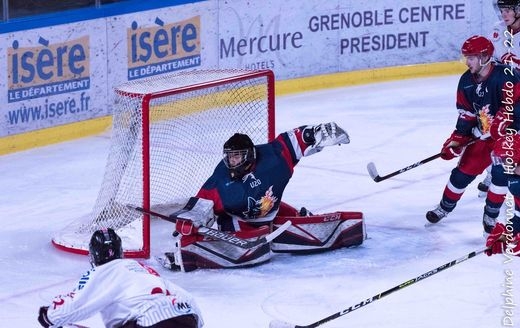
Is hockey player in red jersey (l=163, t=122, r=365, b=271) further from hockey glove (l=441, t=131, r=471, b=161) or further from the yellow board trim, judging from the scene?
the yellow board trim

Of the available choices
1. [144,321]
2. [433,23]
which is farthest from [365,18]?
[144,321]

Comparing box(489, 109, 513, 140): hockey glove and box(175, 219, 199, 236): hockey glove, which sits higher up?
box(489, 109, 513, 140): hockey glove

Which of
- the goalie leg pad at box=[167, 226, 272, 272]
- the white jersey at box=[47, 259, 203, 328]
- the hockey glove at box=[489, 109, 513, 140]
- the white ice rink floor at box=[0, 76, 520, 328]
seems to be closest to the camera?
the white jersey at box=[47, 259, 203, 328]

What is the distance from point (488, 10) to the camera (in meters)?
10.5

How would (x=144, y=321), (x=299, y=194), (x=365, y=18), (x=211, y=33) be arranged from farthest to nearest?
(x=365, y=18) → (x=211, y=33) → (x=299, y=194) → (x=144, y=321)

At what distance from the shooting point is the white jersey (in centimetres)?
436

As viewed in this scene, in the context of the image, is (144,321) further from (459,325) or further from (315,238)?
(315,238)

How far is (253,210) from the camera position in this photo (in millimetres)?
6258

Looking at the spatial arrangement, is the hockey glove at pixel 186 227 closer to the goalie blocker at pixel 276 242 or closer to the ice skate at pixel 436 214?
the goalie blocker at pixel 276 242

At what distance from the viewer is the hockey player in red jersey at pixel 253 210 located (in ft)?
20.2

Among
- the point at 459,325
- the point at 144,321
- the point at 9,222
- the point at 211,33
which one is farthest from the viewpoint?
the point at 211,33

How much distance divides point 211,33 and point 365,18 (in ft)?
4.57

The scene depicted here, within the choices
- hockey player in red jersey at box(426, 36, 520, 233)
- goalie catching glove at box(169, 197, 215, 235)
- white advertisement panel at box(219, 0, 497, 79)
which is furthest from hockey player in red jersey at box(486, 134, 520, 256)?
white advertisement panel at box(219, 0, 497, 79)

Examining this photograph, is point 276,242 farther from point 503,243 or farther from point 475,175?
point 503,243
